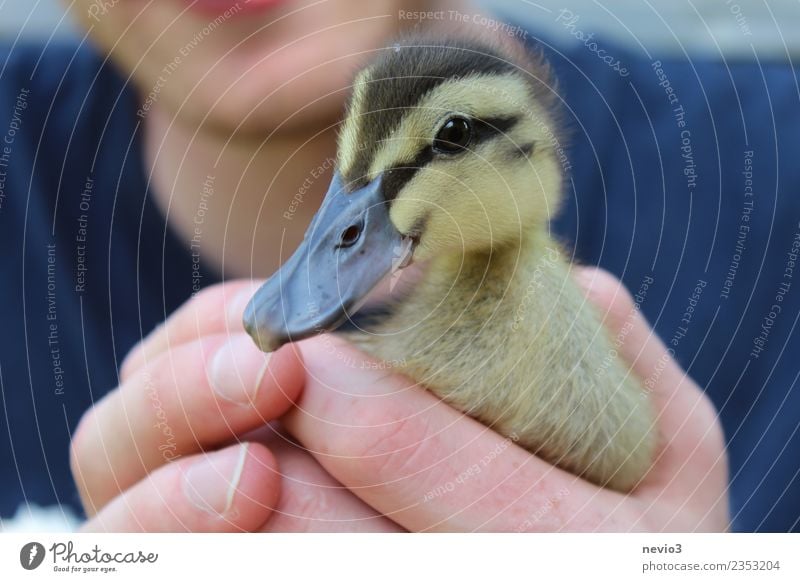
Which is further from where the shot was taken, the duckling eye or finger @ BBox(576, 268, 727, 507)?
finger @ BBox(576, 268, 727, 507)

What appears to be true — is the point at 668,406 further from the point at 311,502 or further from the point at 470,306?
the point at 311,502

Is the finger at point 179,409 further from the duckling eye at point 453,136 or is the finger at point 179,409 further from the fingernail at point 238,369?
the duckling eye at point 453,136

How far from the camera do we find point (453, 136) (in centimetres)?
51

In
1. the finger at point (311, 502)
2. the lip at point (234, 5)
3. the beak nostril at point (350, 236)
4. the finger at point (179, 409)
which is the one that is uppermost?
the lip at point (234, 5)

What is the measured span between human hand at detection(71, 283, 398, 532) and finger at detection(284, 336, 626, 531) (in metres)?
0.02

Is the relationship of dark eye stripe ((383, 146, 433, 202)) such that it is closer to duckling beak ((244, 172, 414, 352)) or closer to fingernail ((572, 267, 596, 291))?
duckling beak ((244, 172, 414, 352))

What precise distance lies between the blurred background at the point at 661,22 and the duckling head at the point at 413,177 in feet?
0.25

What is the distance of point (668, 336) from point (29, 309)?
1.85 ft

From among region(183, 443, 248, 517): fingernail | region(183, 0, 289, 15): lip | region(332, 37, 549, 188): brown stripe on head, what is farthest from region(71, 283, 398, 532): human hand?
region(183, 0, 289, 15): lip

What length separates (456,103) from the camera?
50 centimetres

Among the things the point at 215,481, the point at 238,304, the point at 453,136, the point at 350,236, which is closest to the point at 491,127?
the point at 453,136

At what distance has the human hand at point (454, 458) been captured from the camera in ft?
1.81

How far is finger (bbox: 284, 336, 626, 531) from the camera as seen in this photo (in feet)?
1.81

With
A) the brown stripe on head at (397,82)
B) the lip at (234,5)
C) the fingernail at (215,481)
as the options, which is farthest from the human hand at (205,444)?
the lip at (234,5)
